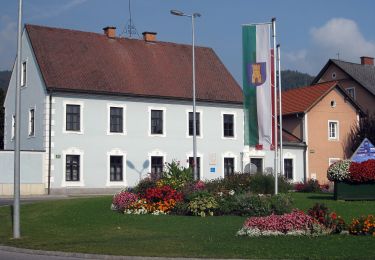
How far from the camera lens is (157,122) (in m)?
47.7

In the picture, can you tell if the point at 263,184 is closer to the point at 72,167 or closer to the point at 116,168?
the point at 116,168

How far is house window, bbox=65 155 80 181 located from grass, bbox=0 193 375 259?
651 inches

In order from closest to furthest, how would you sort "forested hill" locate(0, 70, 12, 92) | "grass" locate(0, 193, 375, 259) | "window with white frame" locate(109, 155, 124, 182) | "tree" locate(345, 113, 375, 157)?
"grass" locate(0, 193, 375, 259), "window with white frame" locate(109, 155, 124, 182), "tree" locate(345, 113, 375, 157), "forested hill" locate(0, 70, 12, 92)

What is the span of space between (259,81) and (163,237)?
831 cm

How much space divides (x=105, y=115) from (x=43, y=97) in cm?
458

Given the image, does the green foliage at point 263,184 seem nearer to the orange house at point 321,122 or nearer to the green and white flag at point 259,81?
the green and white flag at point 259,81

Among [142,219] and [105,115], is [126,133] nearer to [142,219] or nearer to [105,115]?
[105,115]

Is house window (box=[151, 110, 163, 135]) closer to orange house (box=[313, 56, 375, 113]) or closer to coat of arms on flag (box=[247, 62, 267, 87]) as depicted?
orange house (box=[313, 56, 375, 113])

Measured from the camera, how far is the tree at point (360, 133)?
2163 inches

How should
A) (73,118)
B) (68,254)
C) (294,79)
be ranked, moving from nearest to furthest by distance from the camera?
(68,254), (73,118), (294,79)

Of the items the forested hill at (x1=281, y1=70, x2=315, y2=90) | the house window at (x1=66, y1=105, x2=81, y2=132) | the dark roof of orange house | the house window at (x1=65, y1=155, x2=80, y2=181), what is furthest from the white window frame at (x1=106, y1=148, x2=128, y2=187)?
the forested hill at (x1=281, y1=70, x2=315, y2=90)

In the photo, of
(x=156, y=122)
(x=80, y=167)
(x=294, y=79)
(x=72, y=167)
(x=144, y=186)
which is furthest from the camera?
(x=294, y=79)

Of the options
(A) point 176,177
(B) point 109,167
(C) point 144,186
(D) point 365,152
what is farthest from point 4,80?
(C) point 144,186

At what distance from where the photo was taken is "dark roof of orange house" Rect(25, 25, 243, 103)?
4500 centimetres
